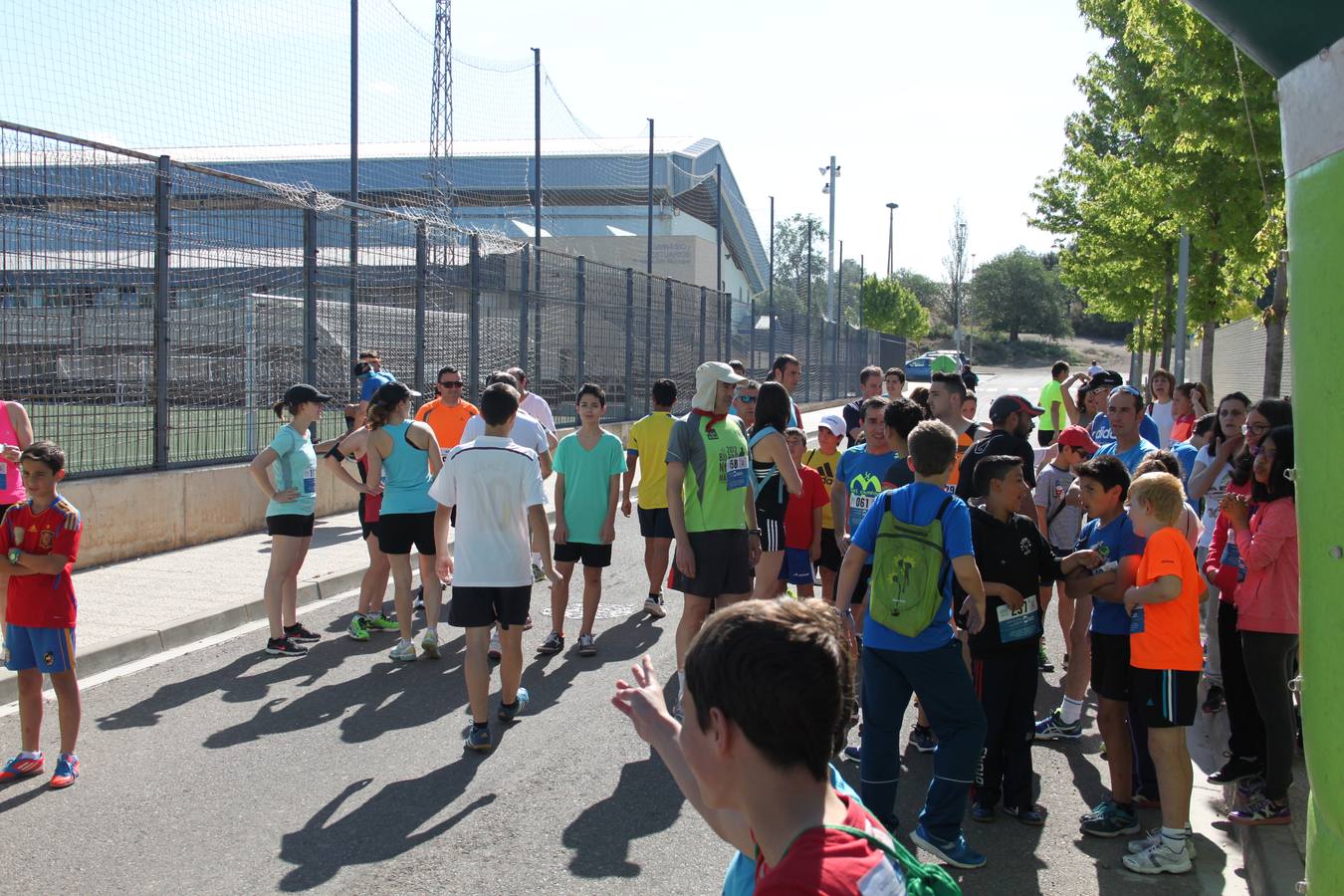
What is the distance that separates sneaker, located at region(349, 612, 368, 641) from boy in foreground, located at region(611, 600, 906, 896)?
21.7 ft

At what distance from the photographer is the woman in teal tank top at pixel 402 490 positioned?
7.63m

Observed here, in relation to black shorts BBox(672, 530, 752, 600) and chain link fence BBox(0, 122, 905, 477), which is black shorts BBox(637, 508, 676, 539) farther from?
chain link fence BBox(0, 122, 905, 477)

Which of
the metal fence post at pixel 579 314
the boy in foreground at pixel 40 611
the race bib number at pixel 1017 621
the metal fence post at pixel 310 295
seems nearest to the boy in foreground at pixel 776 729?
the race bib number at pixel 1017 621

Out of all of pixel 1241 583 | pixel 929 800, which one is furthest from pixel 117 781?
pixel 1241 583

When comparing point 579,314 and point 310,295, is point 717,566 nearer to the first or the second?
point 310,295

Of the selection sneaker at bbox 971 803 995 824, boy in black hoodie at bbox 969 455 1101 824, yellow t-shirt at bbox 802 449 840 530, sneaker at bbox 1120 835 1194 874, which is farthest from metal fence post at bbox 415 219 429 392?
sneaker at bbox 1120 835 1194 874

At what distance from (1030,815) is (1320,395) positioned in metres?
3.24

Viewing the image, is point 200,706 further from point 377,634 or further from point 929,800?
point 929,800

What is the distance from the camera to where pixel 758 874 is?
75.2 inches

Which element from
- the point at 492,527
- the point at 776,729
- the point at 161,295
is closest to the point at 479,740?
the point at 492,527

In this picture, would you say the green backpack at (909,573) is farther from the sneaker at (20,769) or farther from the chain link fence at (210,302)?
the chain link fence at (210,302)

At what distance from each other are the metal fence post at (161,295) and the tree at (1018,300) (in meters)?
83.3

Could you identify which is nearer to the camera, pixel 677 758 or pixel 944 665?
pixel 677 758

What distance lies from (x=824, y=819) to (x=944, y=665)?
2.87 meters
